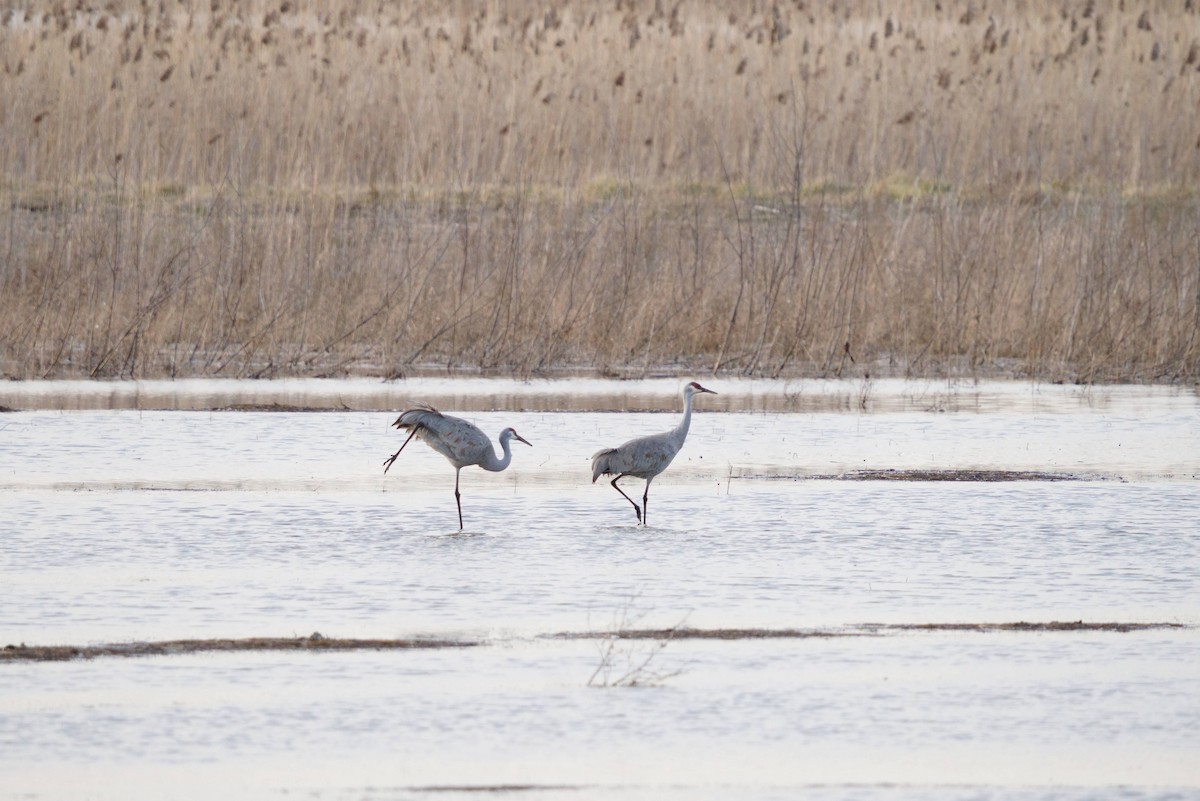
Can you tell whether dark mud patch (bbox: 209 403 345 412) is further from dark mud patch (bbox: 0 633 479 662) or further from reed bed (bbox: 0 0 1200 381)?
dark mud patch (bbox: 0 633 479 662)

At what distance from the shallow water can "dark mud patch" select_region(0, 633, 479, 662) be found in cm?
8

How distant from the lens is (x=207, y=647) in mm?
5578

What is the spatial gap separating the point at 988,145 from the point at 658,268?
3.51m

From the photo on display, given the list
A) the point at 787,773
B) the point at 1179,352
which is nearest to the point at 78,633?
the point at 787,773

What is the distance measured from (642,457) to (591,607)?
2041 mm

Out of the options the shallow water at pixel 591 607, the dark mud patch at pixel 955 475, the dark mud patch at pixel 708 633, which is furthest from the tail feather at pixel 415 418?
the dark mud patch at pixel 708 633

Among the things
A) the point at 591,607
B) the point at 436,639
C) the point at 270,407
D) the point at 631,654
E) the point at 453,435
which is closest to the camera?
the point at 631,654

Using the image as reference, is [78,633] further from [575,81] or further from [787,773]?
[575,81]

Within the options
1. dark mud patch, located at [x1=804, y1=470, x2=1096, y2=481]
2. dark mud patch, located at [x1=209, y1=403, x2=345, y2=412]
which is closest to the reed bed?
dark mud patch, located at [x1=209, y1=403, x2=345, y2=412]

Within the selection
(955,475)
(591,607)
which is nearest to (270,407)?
(955,475)

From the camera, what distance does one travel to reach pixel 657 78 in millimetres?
17656

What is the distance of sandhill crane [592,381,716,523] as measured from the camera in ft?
26.8

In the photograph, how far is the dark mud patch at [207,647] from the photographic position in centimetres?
545

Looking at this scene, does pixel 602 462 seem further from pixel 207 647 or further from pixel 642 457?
pixel 207 647
